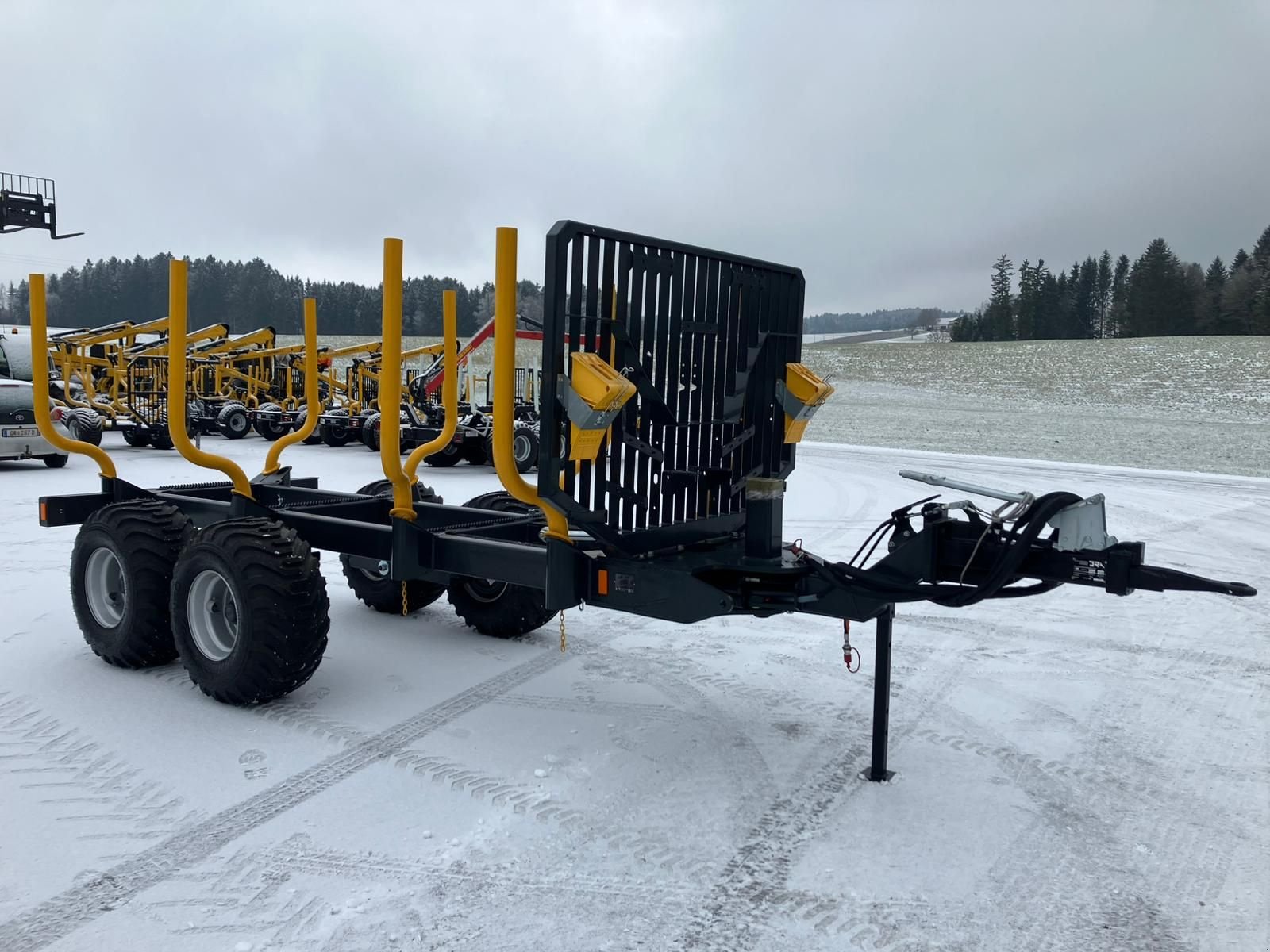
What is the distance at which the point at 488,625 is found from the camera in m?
5.79

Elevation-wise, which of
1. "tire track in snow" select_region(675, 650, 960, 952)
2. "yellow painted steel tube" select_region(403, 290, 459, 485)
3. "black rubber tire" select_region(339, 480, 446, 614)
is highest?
"yellow painted steel tube" select_region(403, 290, 459, 485)

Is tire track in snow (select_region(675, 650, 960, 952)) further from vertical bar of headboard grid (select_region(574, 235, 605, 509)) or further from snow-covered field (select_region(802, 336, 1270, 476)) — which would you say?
snow-covered field (select_region(802, 336, 1270, 476))

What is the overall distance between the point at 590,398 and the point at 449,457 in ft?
41.3

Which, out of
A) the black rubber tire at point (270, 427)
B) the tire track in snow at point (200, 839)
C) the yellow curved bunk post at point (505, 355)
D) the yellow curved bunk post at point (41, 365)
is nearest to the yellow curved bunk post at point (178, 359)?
the yellow curved bunk post at point (41, 365)

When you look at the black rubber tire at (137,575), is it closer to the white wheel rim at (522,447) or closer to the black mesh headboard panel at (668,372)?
the black mesh headboard panel at (668,372)

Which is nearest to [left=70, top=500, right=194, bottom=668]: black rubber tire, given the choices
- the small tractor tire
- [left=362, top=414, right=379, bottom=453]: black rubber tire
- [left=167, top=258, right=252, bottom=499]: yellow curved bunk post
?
[left=167, top=258, right=252, bottom=499]: yellow curved bunk post

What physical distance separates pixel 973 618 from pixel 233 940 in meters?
4.84

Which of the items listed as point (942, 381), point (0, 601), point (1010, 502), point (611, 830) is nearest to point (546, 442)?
point (611, 830)

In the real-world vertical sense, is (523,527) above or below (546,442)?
below

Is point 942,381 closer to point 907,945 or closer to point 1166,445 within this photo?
point 1166,445

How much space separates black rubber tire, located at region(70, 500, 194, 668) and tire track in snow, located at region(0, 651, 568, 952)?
154 centimetres

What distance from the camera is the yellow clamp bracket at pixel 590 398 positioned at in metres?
3.45

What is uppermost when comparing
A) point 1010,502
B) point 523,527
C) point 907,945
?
point 1010,502

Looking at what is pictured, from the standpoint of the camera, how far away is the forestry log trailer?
11.9 ft
